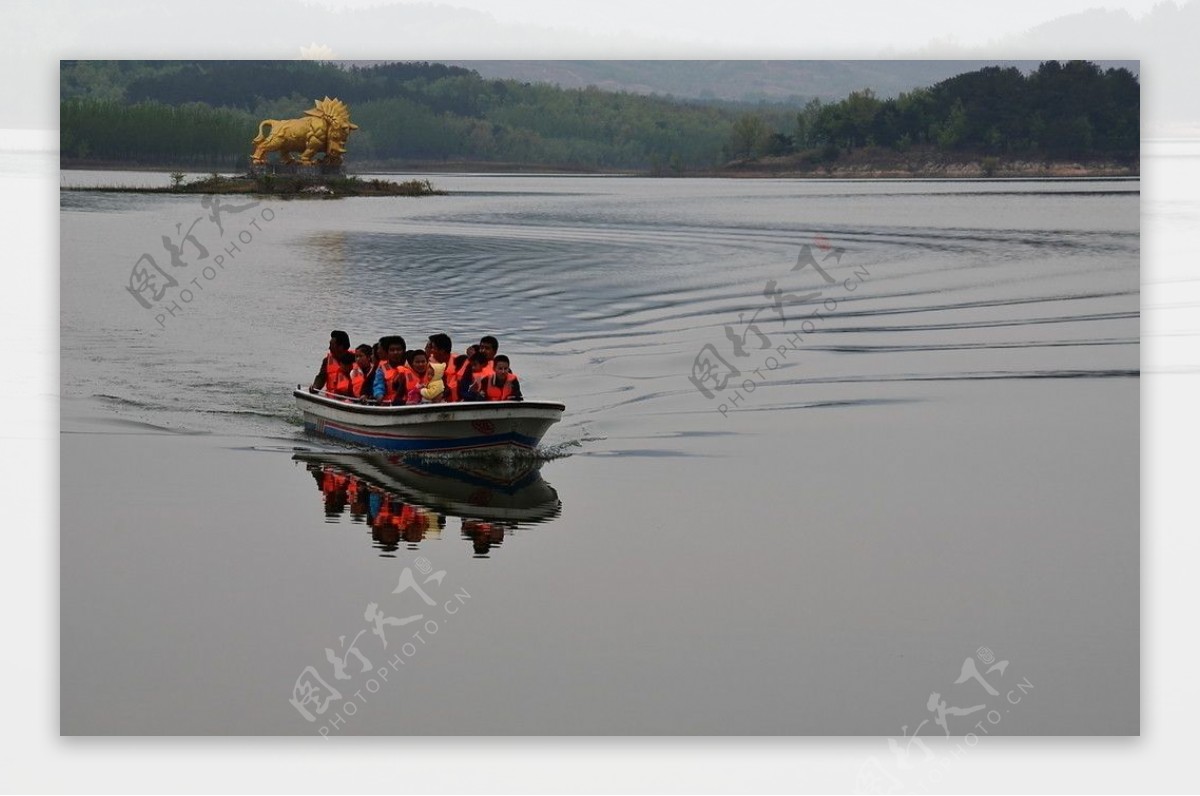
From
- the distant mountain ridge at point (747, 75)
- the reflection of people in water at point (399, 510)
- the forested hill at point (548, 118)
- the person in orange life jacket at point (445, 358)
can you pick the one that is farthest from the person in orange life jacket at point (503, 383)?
the distant mountain ridge at point (747, 75)

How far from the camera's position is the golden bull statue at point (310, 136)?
13328 millimetres

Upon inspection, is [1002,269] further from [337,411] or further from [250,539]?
[250,539]

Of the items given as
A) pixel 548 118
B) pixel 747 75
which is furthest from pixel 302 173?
pixel 747 75

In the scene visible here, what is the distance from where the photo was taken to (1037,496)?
43.6ft

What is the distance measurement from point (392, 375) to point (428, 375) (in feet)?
0.79

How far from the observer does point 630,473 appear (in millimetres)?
14164

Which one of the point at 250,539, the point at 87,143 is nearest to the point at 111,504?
the point at 250,539

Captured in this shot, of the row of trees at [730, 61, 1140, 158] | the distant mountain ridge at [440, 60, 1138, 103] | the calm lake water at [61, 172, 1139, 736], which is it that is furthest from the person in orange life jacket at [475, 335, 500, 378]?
the distant mountain ridge at [440, 60, 1138, 103]

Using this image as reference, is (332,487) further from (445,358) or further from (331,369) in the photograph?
(331,369)

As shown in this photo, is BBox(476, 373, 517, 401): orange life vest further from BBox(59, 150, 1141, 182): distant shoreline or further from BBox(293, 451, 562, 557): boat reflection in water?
BBox(59, 150, 1141, 182): distant shoreline

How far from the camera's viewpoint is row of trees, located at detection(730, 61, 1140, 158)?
506 inches

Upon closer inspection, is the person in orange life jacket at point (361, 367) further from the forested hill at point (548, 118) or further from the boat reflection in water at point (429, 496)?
the forested hill at point (548, 118)

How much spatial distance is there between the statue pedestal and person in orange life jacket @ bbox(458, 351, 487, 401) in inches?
64.1

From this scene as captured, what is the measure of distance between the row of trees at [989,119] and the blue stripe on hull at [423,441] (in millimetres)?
2317
